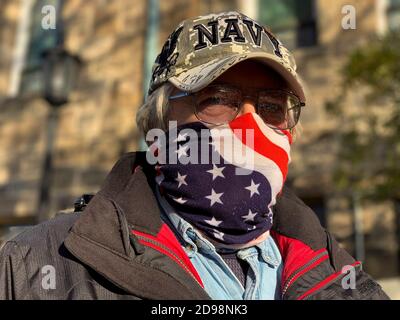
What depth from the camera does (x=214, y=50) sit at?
192 centimetres

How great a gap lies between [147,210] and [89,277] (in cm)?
31

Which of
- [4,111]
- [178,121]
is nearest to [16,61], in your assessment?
[4,111]

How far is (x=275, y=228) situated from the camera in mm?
1972

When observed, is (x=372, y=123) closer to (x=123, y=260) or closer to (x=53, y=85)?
(x=53, y=85)

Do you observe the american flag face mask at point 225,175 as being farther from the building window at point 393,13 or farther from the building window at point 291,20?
the building window at point 291,20

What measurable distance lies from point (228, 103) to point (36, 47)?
29.0 feet

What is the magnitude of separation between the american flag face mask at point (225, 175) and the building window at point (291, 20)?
5957mm

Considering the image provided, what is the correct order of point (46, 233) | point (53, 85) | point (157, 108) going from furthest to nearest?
point (53, 85), point (157, 108), point (46, 233)

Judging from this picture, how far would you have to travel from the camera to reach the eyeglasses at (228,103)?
1872mm

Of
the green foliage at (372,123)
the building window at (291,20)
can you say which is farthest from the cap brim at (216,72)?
the building window at (291,20)

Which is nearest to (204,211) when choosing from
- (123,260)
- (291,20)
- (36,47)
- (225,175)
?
(225,175)

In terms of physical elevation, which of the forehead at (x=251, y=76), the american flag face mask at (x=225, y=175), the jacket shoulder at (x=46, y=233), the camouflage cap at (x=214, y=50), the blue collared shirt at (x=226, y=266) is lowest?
the blue collared shirt at (x=226, y=266)

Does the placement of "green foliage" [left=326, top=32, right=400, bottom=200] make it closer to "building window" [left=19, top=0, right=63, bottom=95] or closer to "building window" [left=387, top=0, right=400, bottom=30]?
"building window" [left=387, top=0, right=400, bottom=30]

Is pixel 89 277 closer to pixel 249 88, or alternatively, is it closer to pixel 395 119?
pixel 249 88
